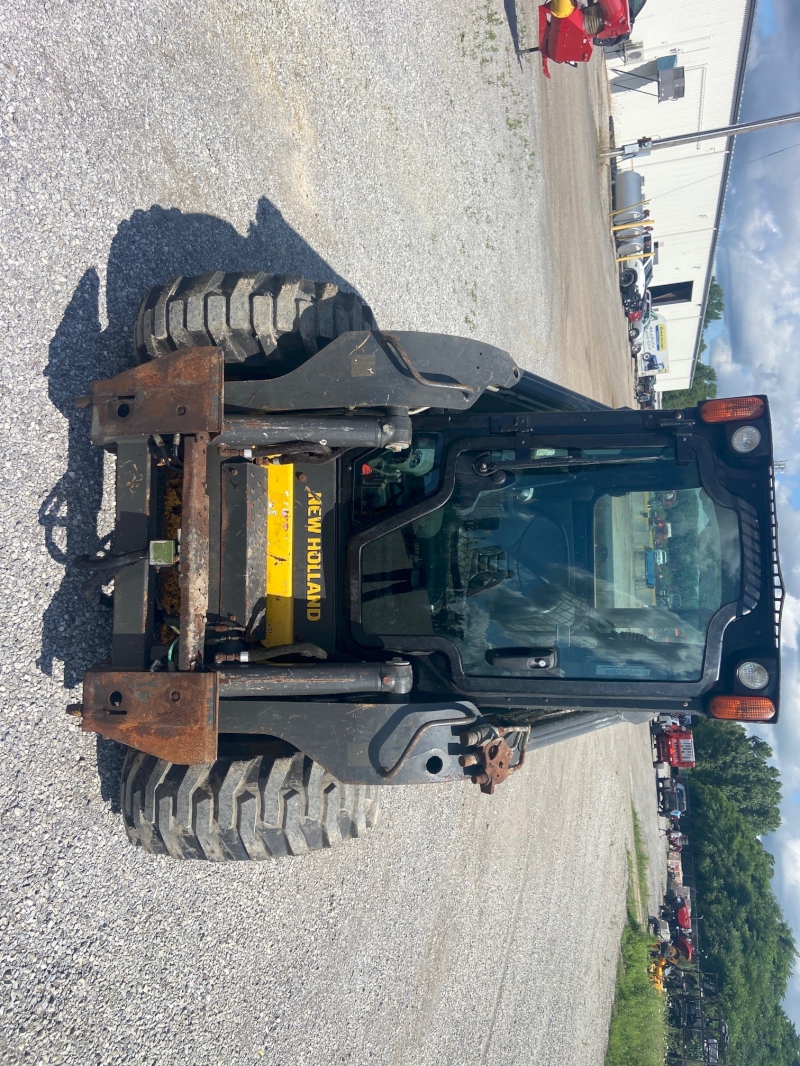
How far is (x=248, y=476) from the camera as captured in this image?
3873mm

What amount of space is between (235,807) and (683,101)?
19.5 metres

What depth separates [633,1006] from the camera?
11.8 m

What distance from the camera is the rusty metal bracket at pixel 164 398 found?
3.44 m

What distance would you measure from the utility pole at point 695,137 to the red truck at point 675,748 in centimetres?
1445

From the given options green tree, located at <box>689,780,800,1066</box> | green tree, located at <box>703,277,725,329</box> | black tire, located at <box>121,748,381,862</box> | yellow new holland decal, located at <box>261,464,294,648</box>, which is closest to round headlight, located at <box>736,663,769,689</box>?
black tire, located at <box>121,748,381,862</box>

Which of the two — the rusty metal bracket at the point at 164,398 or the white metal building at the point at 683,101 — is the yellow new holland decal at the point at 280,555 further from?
the white metal building at the point at 683,101

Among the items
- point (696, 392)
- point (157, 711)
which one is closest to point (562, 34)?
point (157, 711)

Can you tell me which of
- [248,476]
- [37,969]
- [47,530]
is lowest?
[37,969]

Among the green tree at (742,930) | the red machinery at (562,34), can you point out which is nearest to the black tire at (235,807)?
the red machinery at (562,34)

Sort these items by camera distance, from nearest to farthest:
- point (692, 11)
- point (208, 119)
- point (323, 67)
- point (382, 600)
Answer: point (382, 600) < point (208, 119) < point (323, 67) < point (692, 11)

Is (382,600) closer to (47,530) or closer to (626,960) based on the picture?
(47,530)

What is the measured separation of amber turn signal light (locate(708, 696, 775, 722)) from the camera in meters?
3.46

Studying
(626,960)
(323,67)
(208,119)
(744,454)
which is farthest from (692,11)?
(626,960)

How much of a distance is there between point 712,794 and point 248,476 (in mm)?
26916
